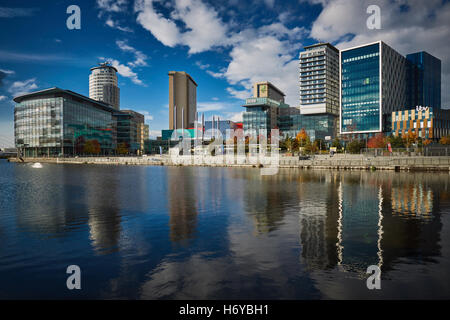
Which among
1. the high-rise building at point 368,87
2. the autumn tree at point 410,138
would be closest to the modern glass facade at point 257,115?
the high-rise building at point 368,87

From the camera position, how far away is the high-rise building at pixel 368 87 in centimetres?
15588

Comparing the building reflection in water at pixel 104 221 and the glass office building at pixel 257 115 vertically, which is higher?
the glass office building at pixel 257 115

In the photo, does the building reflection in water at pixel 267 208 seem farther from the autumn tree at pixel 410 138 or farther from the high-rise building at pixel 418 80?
the high-rise building at pixel 418 80

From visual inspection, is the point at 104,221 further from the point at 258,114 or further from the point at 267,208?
the point at 258,114

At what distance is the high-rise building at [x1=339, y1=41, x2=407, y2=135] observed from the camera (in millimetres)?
155875

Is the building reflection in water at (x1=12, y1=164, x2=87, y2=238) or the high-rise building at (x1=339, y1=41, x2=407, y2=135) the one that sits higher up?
the high-rise building at (x1=339, y1=41, x2=407, y2=135)

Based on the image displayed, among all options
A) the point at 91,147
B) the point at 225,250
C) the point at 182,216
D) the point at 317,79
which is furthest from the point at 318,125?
the point at 225,250

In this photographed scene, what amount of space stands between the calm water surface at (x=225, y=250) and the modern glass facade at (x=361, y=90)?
150 m

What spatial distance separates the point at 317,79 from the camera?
190m

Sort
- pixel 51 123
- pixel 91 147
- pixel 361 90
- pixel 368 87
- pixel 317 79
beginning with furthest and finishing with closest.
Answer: pixel 317 79
pixel 91 147
pixel 361 90
pixel 368 87
pixel 51 123

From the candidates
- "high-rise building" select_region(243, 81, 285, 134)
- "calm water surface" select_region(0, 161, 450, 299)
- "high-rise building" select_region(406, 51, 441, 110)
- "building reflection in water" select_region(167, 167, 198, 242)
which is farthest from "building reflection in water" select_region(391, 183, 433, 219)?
"high-rise building" select_region(406, 51, 441, 110)

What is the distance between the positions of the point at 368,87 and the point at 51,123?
619 ft

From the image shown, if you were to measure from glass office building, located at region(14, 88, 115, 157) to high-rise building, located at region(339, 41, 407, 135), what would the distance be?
165 meters

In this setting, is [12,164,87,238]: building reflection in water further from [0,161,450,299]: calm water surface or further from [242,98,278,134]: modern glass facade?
[242,98,278,134]: modern glass facade
